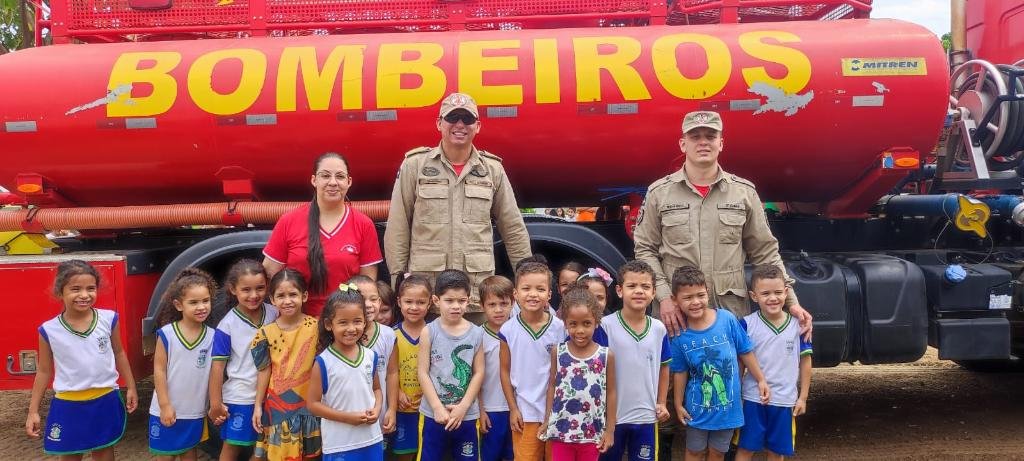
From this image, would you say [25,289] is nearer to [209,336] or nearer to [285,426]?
[209,336]

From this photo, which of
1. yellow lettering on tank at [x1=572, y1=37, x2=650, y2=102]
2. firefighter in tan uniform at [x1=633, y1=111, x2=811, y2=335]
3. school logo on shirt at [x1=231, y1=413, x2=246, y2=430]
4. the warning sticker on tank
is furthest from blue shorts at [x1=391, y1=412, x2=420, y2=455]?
the warning sticker on tank

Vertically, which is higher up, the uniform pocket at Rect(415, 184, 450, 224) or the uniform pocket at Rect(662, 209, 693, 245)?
the uniform pocket at Rect(415, 184, 450, 224)

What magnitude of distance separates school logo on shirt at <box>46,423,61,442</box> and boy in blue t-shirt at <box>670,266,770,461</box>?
8.49 feet

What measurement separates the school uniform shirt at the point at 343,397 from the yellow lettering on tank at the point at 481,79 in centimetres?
162

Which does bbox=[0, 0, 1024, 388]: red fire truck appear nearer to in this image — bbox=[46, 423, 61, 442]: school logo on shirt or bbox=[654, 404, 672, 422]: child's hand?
bbox=[46, 423, 61, 442]: school logo on shirt

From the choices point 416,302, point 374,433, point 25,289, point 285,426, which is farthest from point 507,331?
point 25,289

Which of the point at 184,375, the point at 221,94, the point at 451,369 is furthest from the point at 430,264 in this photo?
the point at 221,94

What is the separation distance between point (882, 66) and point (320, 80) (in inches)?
115

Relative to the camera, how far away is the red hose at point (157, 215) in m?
3.93

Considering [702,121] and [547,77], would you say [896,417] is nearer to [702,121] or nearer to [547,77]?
[702,121]

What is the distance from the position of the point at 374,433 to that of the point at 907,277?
Answer: 9.58 ft

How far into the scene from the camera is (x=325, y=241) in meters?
3.21

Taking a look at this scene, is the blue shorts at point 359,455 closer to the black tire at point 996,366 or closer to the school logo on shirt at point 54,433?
the school logo on shirt at point 54,433

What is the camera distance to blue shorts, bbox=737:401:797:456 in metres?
3.16
